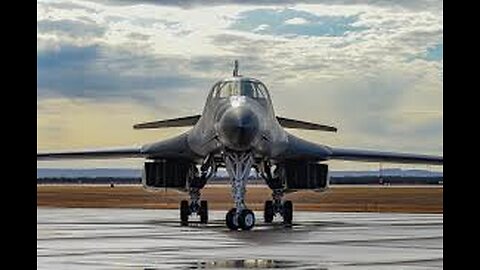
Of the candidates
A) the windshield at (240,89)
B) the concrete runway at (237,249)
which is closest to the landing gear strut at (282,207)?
the windshield at (240,89)

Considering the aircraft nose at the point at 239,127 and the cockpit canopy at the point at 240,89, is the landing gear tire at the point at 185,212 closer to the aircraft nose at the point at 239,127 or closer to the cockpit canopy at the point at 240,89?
the cockpit canopy at the point at 240,89

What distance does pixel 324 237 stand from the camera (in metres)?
22.4

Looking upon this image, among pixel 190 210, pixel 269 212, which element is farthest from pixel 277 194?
pixel 190 210

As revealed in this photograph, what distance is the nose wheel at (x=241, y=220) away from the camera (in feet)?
82.8

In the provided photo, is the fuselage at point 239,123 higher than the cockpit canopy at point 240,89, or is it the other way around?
the cockpit canopy at point 240,89

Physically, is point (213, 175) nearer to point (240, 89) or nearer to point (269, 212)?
point (269, 212)

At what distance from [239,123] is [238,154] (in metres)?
1.93

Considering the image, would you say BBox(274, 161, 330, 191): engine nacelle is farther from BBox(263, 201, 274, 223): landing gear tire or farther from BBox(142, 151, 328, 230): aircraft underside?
BBox(263, 201, 274, 223): landing gear tire

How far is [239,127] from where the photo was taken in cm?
2511

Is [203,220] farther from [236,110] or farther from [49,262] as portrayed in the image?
[49,262]

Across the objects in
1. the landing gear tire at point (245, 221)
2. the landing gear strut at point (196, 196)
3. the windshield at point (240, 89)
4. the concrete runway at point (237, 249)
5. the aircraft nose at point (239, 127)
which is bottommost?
the concrete runway at point (237, 249)
